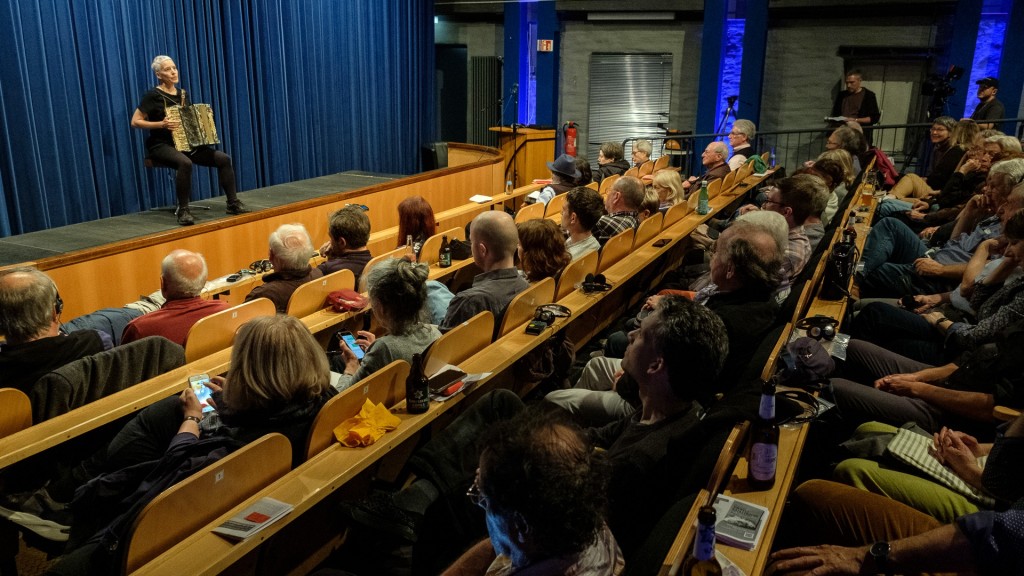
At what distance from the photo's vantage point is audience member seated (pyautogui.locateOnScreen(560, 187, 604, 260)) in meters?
4.28

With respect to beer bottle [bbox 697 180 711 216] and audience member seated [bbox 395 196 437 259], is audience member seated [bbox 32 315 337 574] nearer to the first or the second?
audience member seated [bbox 395 196 437 259]

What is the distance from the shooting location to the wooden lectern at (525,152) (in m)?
10.4

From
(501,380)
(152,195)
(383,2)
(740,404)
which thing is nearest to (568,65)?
(383,2)

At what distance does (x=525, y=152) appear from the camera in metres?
10.4

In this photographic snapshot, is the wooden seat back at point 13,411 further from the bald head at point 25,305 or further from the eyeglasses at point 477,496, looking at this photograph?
the eyeglasses at point 477,496

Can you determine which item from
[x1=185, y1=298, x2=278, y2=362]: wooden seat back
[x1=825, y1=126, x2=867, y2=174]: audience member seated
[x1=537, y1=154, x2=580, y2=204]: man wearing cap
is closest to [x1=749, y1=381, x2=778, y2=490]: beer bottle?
[x1=185, y1=298, x2=278, y2=362]: wooden seat back

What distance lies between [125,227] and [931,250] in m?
6.14

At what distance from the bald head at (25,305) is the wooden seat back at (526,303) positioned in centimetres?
174

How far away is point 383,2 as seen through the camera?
10.2m

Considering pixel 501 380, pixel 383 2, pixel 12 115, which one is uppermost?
pixel 383 2

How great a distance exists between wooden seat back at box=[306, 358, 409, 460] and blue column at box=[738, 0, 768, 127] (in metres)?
9.79

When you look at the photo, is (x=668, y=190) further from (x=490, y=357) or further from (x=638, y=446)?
(x=638, y=446)

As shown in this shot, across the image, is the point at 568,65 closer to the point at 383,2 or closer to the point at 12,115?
the point at 383,2

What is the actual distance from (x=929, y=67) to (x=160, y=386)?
10644 millimetres
